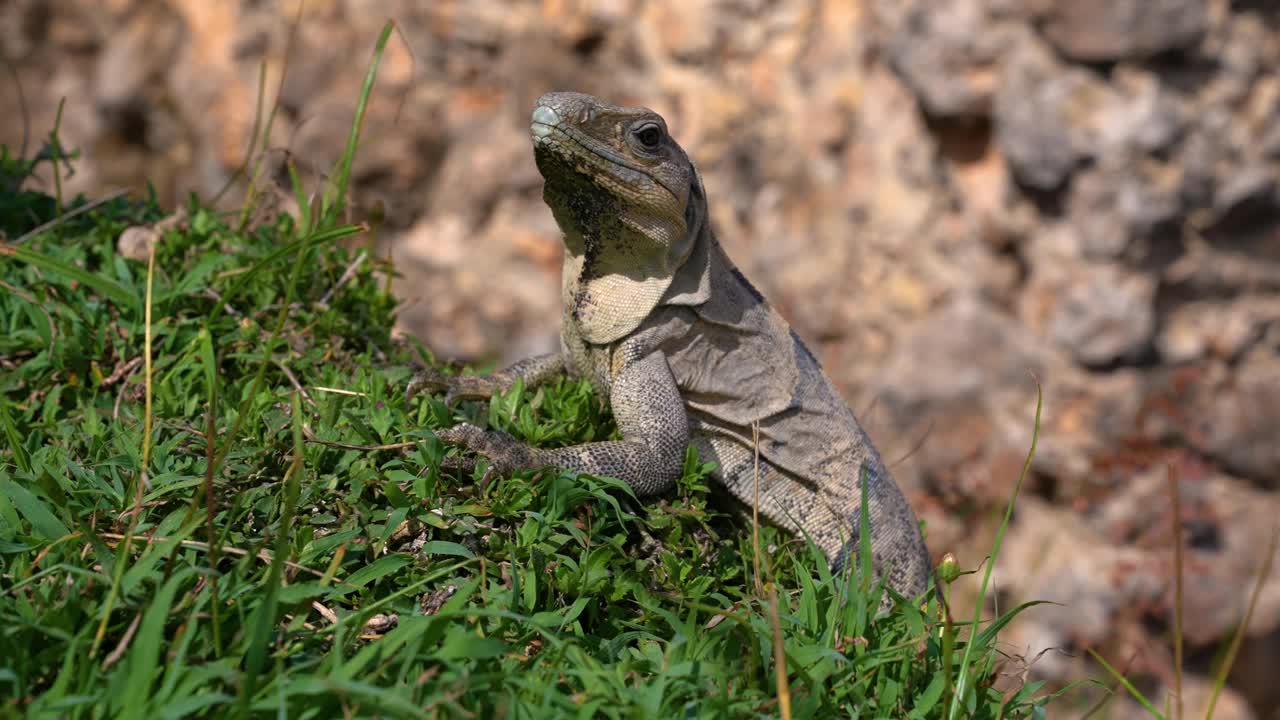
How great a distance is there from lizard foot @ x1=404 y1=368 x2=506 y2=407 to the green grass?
0.20ft

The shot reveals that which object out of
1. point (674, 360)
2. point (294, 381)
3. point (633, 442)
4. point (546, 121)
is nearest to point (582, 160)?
point (546, 121)

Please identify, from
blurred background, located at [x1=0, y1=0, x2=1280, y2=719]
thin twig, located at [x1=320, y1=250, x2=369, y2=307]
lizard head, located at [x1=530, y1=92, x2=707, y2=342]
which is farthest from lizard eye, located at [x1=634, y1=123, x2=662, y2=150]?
blurred background, located at [x1=0, y1=0, x2=1280, y2=719]

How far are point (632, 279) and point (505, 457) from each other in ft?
2.88

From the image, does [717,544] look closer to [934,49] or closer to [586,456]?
[586,456]

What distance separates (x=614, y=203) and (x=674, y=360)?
21.8 inches

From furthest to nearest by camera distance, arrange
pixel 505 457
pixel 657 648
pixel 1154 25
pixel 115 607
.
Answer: pixel 1154 25
pixel 505 457
pixel 657 648
pixel 115 607

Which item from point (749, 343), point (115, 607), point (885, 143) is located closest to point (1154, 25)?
point (885, 143)

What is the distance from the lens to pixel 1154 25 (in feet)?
20.7

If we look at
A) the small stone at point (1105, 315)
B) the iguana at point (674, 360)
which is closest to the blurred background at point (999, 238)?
the small stone at point (1105, 315)

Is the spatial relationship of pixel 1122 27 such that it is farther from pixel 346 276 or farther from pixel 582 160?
pixel 346 276

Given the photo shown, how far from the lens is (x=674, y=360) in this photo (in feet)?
11.6

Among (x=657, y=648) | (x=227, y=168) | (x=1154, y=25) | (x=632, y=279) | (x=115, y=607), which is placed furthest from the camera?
(x=227, y=168)

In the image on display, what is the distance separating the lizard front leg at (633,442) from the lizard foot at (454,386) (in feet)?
1.38

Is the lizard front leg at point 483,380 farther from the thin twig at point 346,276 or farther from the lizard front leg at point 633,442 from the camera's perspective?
the thin twig at point 346,276
